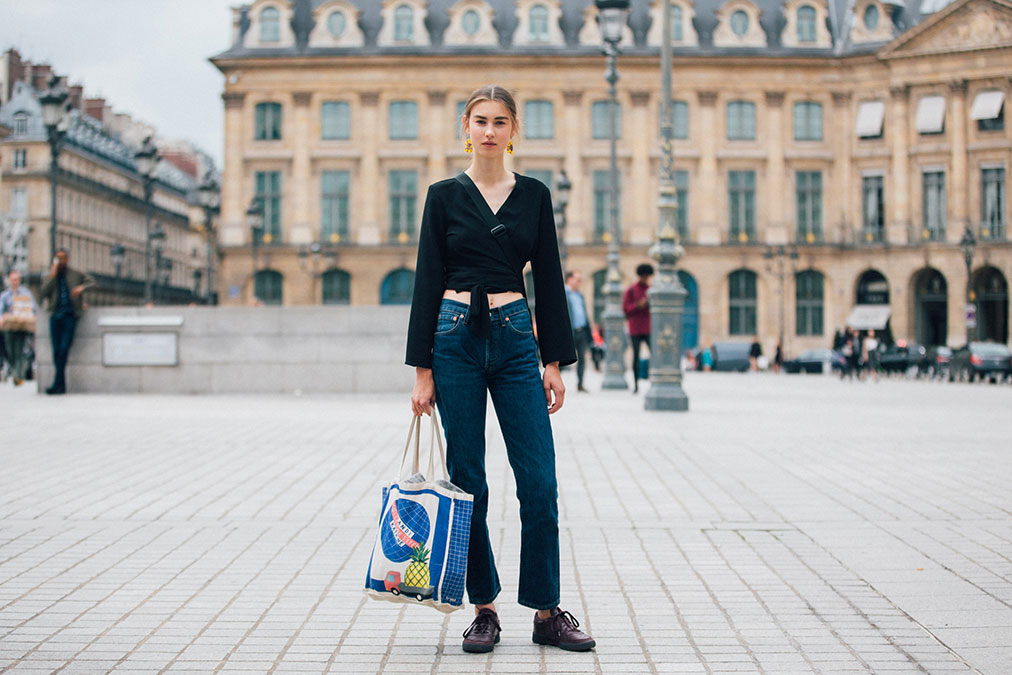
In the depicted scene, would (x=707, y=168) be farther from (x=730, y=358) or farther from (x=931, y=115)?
(x=730, y=358)

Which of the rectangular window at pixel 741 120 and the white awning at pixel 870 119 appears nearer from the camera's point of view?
the white awning at pixel 870 119

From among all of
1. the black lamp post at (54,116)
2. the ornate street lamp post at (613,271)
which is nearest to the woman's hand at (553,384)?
A: the ornate street lamp post at (613,271)

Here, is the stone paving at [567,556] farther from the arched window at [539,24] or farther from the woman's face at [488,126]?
the arched window at [539,24]

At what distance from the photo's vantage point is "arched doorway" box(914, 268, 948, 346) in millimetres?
55125

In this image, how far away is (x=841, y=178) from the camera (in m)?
55.7

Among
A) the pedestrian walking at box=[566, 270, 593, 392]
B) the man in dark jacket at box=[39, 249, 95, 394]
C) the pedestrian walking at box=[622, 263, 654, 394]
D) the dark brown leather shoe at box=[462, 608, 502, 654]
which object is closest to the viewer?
the dark brown leather shoe at box=[462, 608, 502, 654]

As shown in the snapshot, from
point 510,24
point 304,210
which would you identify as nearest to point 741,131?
point 510,24

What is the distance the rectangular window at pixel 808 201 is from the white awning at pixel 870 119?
266 cm

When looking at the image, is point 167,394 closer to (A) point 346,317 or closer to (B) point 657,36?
(A) point 346,317

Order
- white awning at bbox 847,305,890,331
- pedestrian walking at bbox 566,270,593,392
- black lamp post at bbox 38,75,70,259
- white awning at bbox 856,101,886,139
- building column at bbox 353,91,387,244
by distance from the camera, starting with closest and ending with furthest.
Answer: pedestrian walking at bbox 566,270,593,392 < black lamp post at bbox 38,75,70,259 < white awning at bbox 847,305,890,331 < white awning at bbox 856,101,886,139 < building column at bbox 353,91,387,244

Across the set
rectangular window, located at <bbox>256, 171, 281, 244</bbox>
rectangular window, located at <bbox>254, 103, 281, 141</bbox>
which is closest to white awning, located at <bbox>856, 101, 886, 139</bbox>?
rectangular window, located at <bbox>254, 103, 281, 141</bbox>

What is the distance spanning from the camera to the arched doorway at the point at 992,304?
54.2 metres

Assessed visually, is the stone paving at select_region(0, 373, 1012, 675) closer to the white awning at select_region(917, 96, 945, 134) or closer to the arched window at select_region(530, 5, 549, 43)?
the white awning at select_region(917, 96, 945, 134)

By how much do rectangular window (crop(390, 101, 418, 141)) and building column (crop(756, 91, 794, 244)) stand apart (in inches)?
644
